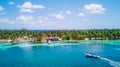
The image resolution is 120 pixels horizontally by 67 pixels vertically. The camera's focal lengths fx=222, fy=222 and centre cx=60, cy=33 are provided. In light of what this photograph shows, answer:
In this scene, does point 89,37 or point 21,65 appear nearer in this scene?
point 21,65

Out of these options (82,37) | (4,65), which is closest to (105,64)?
(4,65)

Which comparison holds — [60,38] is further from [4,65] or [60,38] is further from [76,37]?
[4,65]

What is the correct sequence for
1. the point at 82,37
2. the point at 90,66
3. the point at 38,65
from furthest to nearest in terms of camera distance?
the point at 82,37
the point at 38,65
the point at 90,66

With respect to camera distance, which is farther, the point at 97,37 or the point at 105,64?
the point at 97,37

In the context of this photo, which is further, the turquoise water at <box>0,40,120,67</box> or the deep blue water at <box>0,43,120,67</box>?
the turquoise water at <box>0,40,120,67</box>

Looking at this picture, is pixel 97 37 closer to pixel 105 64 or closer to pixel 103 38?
pixel 103 38

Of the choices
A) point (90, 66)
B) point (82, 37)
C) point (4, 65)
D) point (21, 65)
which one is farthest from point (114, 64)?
→ point (82, 37)

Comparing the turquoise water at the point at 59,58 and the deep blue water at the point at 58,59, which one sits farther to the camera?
the turquoise water at the point at 59,58

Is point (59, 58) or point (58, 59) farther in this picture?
point (59, 58)

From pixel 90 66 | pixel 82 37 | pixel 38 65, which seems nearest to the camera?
pixel 90 66
